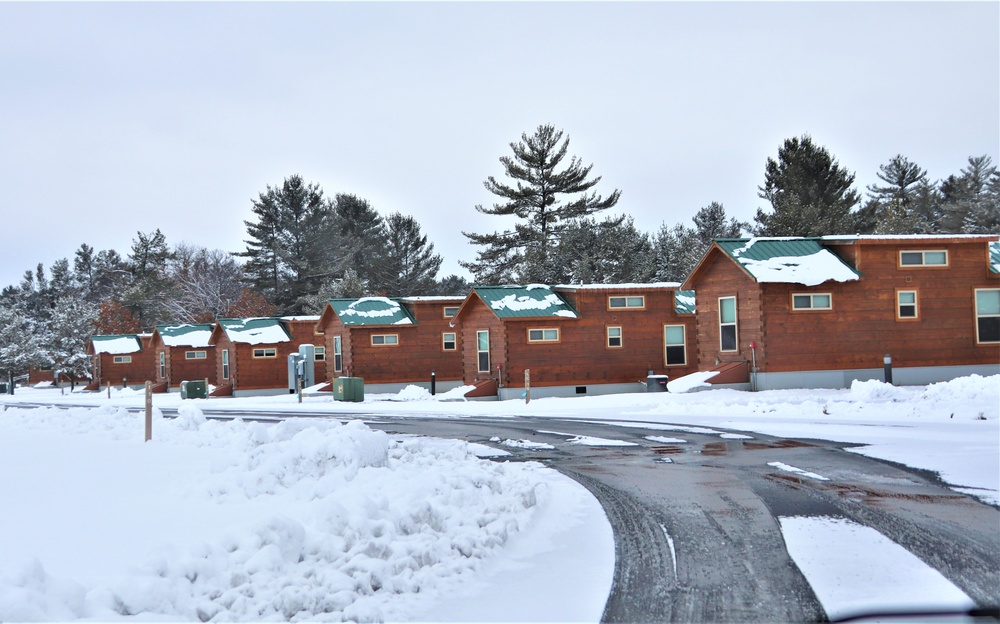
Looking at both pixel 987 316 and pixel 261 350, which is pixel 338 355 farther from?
pixel 987 316

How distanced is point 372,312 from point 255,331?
907 centimetres

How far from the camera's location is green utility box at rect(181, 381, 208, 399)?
4638 cm

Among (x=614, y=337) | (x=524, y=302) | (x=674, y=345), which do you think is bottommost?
(x=674, y=345)

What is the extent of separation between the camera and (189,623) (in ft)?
17.8

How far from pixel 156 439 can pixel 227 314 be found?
63.2 meters

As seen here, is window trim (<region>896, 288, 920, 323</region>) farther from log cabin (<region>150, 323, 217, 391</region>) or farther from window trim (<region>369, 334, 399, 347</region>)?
log cabin (<region>150, 323, 217, 391</region>)

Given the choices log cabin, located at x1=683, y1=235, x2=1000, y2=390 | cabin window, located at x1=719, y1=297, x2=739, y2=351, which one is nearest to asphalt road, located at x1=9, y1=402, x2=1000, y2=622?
log cabin, located at x1=683, y1=235, x2=1000, y2=390

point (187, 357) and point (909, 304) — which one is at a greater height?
point (909, 304)

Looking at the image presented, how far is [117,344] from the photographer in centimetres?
6500

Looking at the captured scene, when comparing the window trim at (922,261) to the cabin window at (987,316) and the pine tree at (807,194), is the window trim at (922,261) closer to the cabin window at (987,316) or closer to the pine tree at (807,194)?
the cabin window at (987,316)

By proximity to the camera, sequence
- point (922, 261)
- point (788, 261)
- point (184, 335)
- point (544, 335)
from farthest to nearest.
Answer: point (184, 335) → point (544, 335) → point (922, 261) → point (788, 261)

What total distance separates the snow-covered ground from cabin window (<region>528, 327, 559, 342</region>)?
812 inches

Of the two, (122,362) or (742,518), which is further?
(122,362)

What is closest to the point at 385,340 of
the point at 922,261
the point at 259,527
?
the point at 922,261
